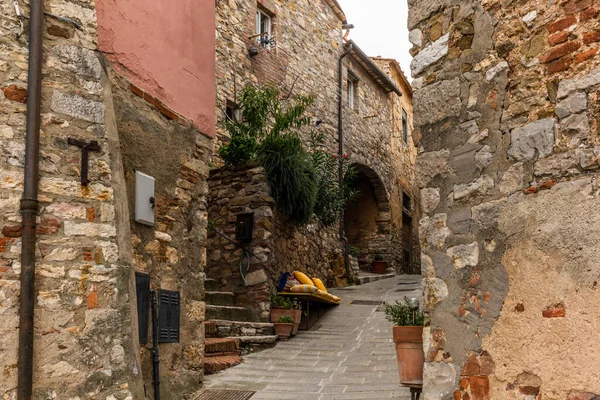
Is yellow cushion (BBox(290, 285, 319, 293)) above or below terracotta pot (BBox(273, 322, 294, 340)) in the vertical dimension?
above

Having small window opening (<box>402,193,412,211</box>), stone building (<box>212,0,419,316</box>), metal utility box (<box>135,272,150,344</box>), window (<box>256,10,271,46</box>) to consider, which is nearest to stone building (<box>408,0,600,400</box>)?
metal utility box (<box>135,272,150,344</box>)

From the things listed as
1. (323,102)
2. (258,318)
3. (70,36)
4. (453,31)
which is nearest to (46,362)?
(70,36)

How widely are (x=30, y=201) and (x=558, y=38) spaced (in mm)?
2947

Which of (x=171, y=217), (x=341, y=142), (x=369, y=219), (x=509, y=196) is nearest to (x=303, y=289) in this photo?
(x=171, y=217)

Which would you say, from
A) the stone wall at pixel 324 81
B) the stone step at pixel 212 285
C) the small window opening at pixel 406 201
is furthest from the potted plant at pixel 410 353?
the small window opening at pixel 406 201

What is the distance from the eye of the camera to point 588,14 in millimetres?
3137

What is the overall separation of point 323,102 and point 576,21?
9.85 m

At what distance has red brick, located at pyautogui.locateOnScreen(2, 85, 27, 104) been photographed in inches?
144

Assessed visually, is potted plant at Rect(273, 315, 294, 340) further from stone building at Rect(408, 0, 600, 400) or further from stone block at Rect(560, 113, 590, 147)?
stone block at Rect(560, 113, 590, 147)

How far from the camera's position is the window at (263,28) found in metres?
11.2

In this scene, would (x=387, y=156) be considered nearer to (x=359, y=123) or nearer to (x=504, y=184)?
(x=359, y=123)

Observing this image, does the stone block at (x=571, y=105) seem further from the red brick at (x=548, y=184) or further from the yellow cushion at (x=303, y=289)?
the yellow cushion at (x=303, y=289)

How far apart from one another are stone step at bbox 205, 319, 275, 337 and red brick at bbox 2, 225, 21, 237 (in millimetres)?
3104

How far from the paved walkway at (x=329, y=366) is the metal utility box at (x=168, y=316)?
65 cm
